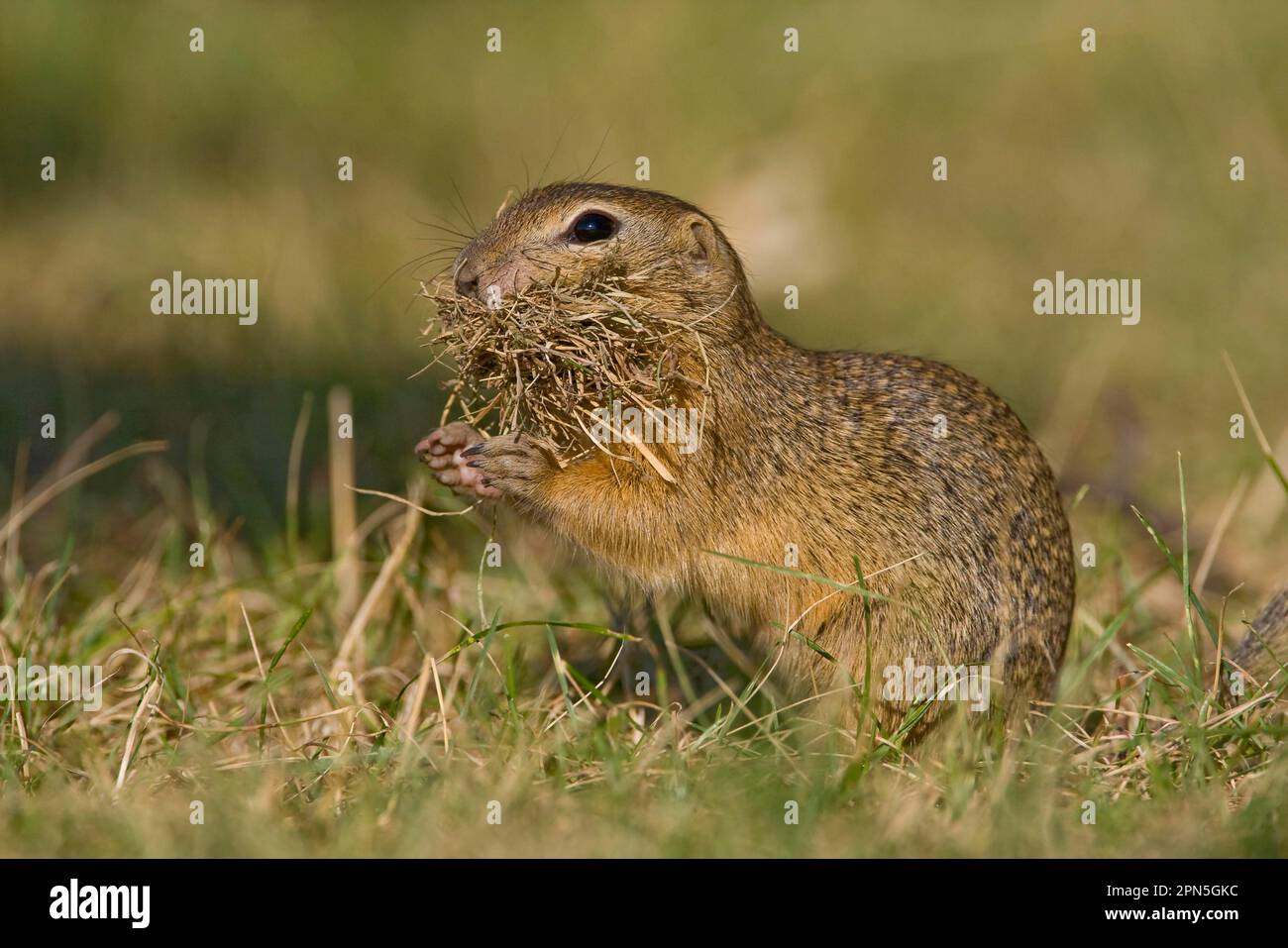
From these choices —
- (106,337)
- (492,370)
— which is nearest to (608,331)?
(492,370)

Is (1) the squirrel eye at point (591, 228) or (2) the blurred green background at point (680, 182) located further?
(2) the blurred green background at point (680, 182)

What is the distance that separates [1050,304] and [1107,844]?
22.8ft

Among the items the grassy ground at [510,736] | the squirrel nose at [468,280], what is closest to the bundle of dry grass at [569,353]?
the squirrel nose at [468,280]

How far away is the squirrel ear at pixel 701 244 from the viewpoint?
522 cm

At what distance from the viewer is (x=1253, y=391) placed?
900 centimetres

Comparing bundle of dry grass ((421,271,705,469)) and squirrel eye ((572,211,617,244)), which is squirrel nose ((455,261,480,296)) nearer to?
bundle of dry grass ((421,271,705,469))

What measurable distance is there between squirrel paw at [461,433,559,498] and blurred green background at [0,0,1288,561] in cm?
276

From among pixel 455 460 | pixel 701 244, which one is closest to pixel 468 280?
pixel 455 460

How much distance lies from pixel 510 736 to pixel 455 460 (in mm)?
911

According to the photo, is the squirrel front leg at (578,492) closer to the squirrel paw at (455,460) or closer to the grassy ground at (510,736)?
the squirrel paw at (455,460)

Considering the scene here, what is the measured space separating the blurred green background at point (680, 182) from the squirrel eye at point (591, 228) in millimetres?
2914

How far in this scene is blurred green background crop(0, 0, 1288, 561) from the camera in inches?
342
